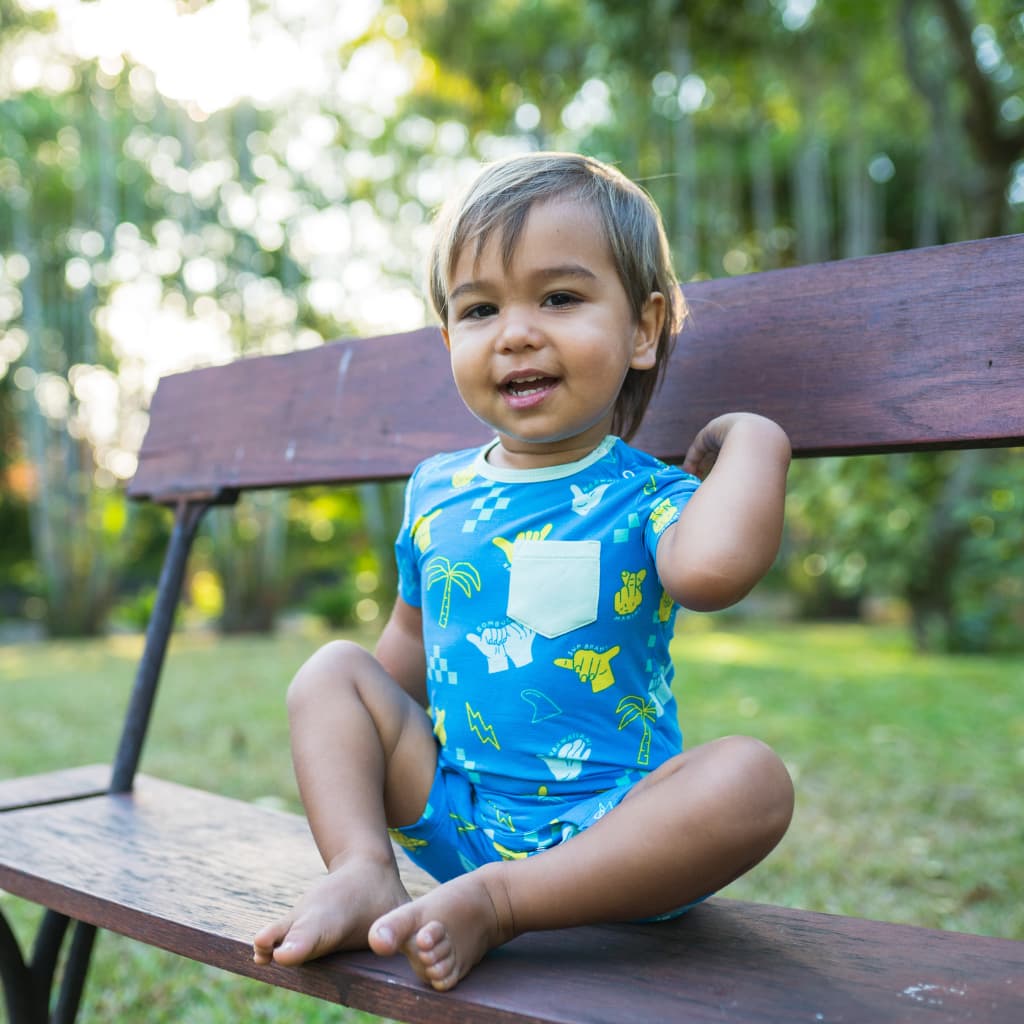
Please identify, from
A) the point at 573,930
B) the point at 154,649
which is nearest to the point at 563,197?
the point at 573,930

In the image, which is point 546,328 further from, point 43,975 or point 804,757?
point 804,757

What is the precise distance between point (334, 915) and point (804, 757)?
→ 3.44 m

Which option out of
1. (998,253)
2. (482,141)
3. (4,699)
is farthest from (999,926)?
(482,141)

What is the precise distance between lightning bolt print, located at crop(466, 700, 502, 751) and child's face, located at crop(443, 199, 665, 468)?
0.37 meters

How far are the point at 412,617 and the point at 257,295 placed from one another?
1283cm

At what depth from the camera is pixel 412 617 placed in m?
1.60

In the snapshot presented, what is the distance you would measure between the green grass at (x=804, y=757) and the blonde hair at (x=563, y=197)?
5.06ft

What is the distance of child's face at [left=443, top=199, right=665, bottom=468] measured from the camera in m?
1.30

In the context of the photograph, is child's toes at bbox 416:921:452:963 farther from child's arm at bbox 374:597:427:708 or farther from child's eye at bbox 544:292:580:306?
child's eye at bbox 544:292:580:306

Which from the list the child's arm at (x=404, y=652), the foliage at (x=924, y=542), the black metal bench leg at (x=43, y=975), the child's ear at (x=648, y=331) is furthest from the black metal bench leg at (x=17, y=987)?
the foliage at (x=924, y=542)

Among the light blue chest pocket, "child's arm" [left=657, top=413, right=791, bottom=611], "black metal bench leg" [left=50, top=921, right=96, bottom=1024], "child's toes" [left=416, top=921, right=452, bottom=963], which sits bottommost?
"black metal bench leg" [left=50, top=921, right=96, bottom=1024]

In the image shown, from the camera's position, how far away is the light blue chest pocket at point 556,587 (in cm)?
129

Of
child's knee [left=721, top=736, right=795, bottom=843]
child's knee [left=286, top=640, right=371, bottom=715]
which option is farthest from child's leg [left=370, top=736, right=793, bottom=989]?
child's knee [left=286, top=640, right=371, bottom=715]

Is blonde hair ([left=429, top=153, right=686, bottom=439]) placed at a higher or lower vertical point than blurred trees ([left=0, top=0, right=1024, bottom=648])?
lower
